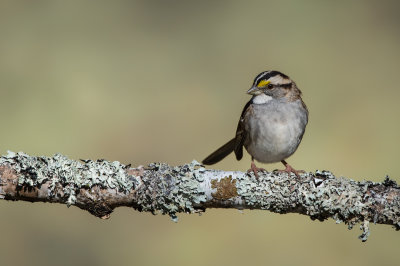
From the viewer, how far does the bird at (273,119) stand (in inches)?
167

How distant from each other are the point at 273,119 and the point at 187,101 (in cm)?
163

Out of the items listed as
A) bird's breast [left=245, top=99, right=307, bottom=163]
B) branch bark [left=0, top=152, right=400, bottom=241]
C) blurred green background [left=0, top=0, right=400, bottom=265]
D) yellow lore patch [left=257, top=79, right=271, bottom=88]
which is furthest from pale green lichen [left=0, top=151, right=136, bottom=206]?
blurred green background [left=0, top=0, right=400, bottom=265]

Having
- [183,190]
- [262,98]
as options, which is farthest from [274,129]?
[183,190]

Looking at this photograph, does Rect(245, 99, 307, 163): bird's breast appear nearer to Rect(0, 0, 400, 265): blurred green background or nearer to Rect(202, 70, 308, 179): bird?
Rect(202, 70, 308, 179): bird

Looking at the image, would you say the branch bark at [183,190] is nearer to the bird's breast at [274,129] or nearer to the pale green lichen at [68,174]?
the pale green lichen at [68,174]

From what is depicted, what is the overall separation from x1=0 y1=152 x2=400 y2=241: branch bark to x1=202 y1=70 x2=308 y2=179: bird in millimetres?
1039

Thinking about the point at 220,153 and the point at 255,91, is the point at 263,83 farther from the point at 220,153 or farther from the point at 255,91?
the point at 220,153

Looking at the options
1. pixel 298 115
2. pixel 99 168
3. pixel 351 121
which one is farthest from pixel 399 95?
pixel 99 168

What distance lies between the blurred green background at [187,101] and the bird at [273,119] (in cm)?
86

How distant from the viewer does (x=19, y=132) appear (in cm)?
538

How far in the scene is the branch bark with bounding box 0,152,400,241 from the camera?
299 centimetres

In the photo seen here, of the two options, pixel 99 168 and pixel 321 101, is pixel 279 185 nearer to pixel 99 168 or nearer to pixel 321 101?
pixel 99 168

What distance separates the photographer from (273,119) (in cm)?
429

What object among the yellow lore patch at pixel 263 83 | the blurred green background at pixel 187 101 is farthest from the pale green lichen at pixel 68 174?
the blurred green background at pixel 187 101
